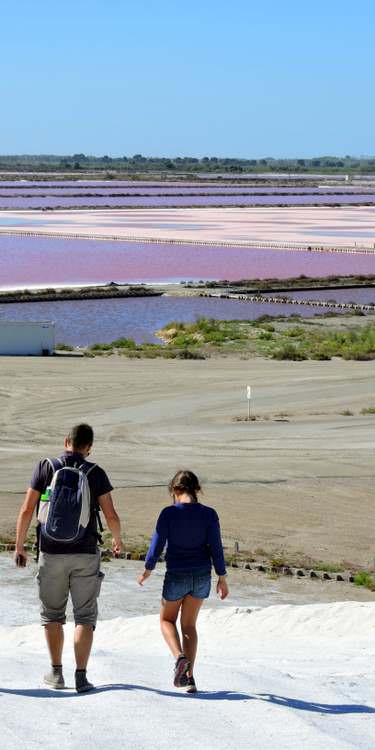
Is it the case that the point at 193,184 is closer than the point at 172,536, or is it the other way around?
the point at 172,536

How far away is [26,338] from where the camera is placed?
103ft

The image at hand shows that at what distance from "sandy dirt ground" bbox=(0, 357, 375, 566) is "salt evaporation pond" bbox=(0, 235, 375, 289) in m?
24.1

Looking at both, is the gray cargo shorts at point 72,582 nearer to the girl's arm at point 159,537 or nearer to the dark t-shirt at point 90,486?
the dark t-shirt at point 90,486

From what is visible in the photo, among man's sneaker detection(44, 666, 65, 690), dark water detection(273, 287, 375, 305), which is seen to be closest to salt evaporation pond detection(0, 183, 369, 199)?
dark water detection(273, 287, 375, 305)

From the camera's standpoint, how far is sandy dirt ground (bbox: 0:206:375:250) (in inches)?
2975

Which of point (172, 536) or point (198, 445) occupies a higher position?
point (172, 536)

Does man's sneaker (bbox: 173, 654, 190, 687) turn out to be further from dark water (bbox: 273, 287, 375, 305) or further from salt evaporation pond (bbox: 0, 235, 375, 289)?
salt evaporation pond (bbox: 0, 235, 375, 289)

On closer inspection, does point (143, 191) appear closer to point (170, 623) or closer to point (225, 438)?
point (225, 438)

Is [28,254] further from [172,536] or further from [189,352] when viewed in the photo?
[172,536]

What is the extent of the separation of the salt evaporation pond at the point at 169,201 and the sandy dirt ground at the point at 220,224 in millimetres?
6516

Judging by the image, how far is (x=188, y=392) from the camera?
25125 mm

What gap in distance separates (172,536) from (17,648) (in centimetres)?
250

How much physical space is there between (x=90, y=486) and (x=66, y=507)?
0.56 feet

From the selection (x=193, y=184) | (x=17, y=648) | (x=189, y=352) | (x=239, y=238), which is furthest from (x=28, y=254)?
(x=193, y=184)
